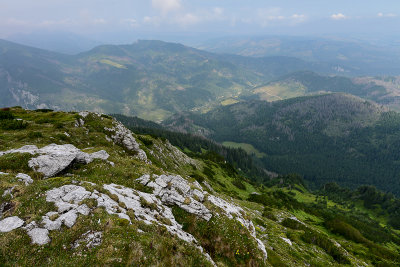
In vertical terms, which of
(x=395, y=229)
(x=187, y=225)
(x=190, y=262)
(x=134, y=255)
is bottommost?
(x=395, y=229)

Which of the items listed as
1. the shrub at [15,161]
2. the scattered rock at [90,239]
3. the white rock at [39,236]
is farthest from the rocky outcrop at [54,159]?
the scattered rock at [90,239]

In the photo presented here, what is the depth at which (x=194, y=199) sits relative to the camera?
26.7m

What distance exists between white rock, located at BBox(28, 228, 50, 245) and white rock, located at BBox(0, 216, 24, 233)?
1.41m

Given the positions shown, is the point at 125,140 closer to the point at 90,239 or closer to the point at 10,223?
the point at 10,223

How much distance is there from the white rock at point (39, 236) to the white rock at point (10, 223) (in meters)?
1.41

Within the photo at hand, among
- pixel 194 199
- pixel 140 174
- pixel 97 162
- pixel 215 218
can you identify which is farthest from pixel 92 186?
pixel 215 218

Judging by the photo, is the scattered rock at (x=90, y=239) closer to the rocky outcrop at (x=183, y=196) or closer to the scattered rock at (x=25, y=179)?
the rocky outcrop at (x=183, y=196)

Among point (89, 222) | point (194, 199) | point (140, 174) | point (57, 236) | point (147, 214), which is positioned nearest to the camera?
point (57, 236)

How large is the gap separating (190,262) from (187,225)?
262 inches

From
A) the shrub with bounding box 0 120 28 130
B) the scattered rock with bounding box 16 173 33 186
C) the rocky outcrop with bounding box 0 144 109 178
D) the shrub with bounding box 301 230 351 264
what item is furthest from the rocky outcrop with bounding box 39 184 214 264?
the shrub with bounding box 301 230 351 264

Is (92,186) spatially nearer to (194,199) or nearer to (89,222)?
(89,222)

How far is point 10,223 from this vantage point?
1582 centimetres

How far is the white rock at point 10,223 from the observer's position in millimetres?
15285

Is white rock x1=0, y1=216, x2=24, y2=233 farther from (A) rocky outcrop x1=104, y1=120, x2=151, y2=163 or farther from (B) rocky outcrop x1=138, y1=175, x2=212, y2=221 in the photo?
(A) rocky outcrop x1=104, y1=120, x2=151, y2=163
